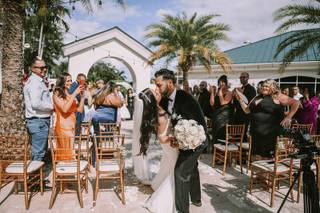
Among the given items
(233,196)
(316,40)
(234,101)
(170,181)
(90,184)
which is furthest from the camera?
(316,40)

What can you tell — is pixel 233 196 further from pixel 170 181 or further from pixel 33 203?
pixel 33 203

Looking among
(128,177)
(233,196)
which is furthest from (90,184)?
(233,196)

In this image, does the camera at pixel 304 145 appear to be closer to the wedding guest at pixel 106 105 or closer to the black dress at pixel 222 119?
the black dress at pixel 222 119

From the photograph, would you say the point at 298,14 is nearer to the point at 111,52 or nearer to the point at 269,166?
the point at 269,166

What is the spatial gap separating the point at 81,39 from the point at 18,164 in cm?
1361

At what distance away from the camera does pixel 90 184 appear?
5379mm

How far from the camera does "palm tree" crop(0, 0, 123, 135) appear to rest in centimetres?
540

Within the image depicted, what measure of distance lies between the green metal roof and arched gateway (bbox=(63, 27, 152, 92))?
706 cm

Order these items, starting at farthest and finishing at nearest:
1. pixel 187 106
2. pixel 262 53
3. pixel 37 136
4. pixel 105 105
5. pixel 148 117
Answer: pixel 262 53
pixel 105 105
pixel 37 136
pixel 148 117
pixel 187 106

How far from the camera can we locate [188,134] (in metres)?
3.61

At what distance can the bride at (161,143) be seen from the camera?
13.4 ft

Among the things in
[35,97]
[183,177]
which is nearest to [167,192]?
[183,177]

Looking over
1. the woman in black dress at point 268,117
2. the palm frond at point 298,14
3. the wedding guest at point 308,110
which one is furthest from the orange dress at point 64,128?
the palm frond at point 298,14

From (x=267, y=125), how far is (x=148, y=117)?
2.26 metres
